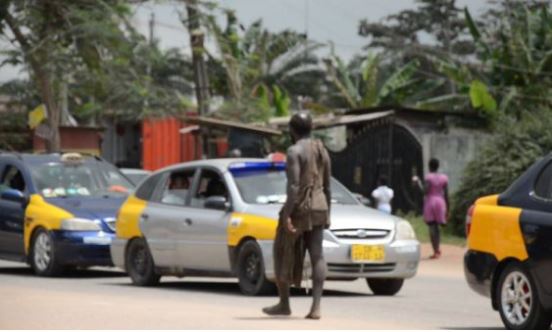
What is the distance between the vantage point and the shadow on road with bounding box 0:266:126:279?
19094 millimetres

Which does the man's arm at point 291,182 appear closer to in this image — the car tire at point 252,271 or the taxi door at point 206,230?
the car tire at point 252,271

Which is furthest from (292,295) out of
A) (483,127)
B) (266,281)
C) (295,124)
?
(483,127)

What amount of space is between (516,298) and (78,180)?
32.0 feet

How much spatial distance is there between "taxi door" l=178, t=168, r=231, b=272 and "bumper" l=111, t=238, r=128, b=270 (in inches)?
49.6

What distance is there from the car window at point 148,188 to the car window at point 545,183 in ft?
22.2

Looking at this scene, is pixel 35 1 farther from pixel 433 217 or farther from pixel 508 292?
pixel 508 292

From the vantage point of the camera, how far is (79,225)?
18516 millimetres

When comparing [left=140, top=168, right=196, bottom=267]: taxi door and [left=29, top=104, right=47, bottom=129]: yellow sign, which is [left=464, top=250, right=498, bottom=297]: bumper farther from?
[left=29, top=104, right=47, bottom=129]: yellow sign

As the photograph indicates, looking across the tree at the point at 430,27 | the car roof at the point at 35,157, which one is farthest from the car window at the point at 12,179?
the tree at the point at 430,27

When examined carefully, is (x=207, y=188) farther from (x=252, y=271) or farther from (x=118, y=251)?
(x=118, y=251)

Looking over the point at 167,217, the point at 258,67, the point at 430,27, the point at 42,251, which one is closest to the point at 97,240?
the point at 42,251

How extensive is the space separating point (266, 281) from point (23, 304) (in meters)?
2.60

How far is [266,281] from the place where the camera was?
49.1ft

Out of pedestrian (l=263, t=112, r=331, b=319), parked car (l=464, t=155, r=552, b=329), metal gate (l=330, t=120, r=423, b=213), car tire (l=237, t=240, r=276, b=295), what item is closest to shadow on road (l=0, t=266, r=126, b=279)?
car tire (l=237, t=240, r=276, b=295)
